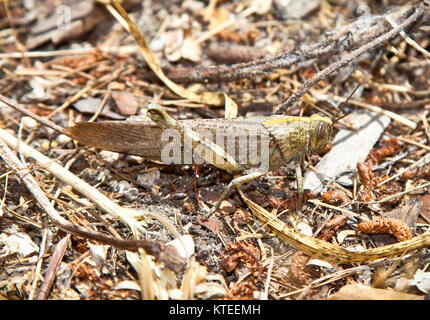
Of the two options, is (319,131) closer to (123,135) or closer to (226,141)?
(226,141)

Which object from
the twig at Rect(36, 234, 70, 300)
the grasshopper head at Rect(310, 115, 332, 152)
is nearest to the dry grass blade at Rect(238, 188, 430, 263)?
the grasshopper head at Rect(310, 115, 332, 152)

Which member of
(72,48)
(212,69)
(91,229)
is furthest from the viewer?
(72,48)

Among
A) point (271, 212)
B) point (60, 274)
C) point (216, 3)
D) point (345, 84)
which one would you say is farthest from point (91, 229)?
point (216, 3)

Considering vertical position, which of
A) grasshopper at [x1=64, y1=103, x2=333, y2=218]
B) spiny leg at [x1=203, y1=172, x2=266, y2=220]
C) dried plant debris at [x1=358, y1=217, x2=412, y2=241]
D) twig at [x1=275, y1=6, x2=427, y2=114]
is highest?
twig at [x1=275, y1=6, x2=427, y2=114]

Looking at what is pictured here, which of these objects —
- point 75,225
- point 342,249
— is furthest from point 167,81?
point 342,249

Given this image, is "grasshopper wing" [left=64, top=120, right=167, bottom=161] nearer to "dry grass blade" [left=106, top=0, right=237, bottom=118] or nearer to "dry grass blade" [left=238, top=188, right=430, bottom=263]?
"dry grass blade" [left=106, top=0, right=237, bottom=118]

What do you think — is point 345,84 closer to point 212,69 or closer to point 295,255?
point 212,69
